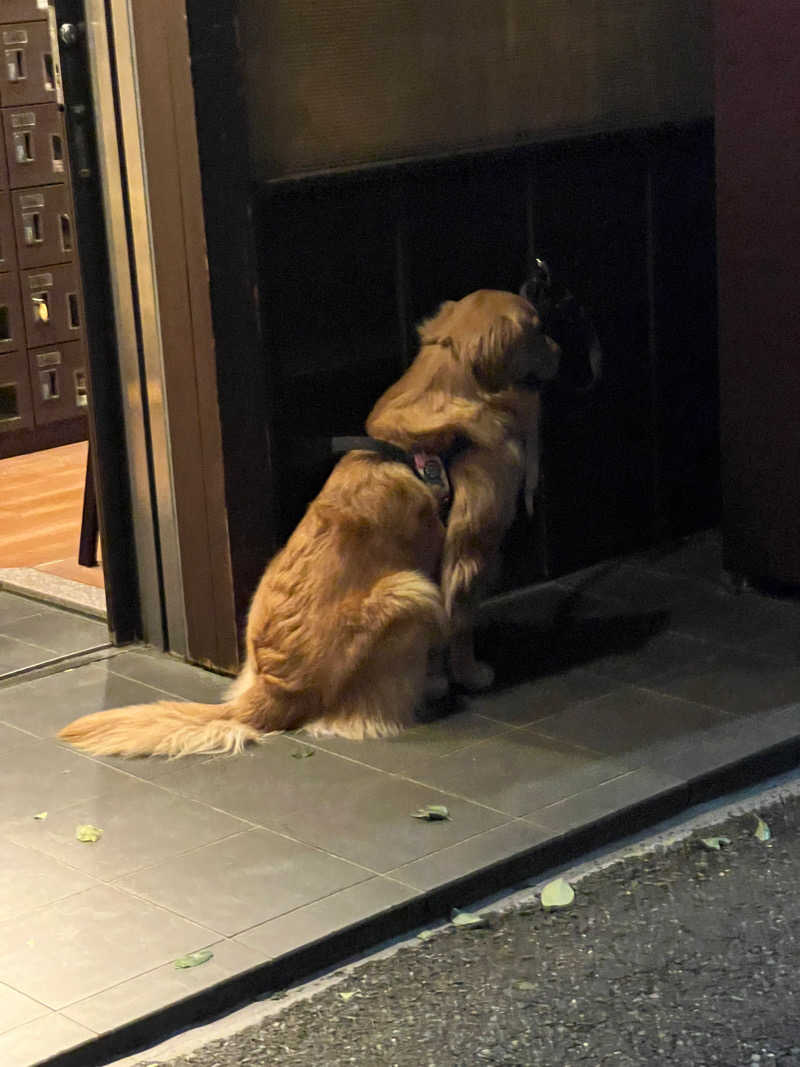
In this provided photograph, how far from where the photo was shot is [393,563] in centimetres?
496

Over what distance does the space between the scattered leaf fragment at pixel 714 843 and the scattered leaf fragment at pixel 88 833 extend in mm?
1605

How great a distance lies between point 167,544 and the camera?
562 cm

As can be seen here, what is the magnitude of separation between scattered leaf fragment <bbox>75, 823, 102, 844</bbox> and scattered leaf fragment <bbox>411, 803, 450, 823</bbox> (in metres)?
0.84

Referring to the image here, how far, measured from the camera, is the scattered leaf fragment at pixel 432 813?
437 cm

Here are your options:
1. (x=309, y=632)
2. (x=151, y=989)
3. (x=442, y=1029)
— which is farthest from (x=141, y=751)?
(x=442, y=1029)

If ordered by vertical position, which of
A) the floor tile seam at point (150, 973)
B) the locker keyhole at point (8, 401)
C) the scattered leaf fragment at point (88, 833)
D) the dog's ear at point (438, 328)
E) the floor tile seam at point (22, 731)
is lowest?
the floor tile seam at point (150, 973)

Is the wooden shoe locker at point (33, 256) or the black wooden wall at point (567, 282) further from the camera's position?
the wooden shoe locker at point (33, 256)

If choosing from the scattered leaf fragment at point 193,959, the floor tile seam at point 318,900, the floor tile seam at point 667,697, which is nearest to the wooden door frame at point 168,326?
the floor tile seam at point 667,697

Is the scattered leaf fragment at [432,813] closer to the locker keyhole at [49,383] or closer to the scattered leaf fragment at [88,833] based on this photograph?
the scattered leaf fragment at [88,833]

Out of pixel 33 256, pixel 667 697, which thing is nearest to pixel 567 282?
pixel 667 697

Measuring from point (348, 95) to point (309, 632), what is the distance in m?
1.80

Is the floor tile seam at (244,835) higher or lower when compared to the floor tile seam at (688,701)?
lower

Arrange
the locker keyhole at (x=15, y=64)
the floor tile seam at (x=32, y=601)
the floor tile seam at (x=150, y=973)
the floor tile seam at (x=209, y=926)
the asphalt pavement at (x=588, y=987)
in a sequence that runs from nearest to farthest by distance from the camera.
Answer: the asphalt pavement at (x=588, y=987) → the floor tile seam at (x=150, y=973) → the floor tile seam at (x=209, y=926) → the floor tile seam at (x=32, y=601) → the locker keyhole at (x=15, y=64)

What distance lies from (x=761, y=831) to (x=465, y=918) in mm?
915
